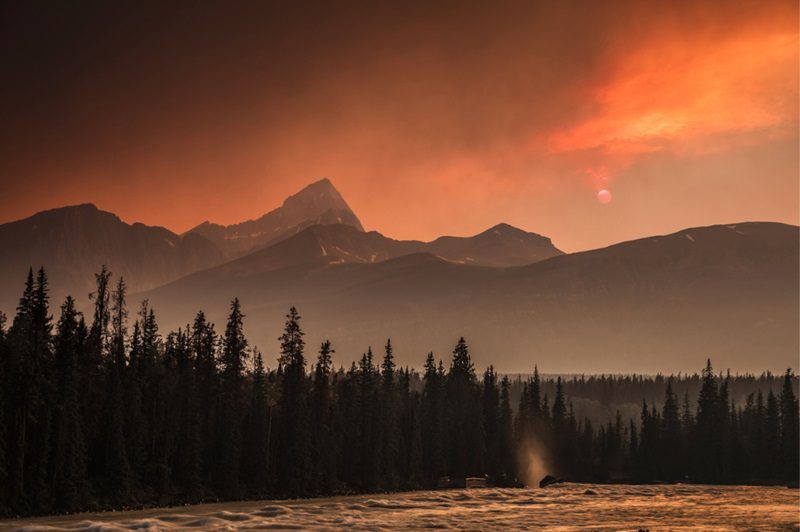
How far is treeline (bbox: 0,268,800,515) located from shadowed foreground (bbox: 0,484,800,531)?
9.59 metres

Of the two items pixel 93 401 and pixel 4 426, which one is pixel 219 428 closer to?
pixel 93 401

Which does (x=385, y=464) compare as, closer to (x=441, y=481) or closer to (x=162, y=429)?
(x=441, y=481)

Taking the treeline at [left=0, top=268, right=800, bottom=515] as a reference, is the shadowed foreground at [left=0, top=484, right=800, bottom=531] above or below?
below

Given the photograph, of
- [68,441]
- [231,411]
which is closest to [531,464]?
[231,411]

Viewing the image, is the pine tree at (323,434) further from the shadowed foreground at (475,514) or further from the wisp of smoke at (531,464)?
the wisp of smoke at (531,464)

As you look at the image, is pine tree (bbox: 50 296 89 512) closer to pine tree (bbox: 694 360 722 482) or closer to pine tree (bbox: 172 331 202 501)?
pine tree (bbox: 172 331 202 501)

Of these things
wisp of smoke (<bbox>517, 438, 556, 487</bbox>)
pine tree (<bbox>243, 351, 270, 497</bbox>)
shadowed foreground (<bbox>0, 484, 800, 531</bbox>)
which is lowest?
wisp of smoke (<bbox>517, 438, 556, 487</bbox>)

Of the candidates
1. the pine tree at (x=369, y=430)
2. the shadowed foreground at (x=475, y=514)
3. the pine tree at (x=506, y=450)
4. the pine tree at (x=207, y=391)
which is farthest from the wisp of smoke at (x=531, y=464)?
the pine tree at (x=207, y=391)

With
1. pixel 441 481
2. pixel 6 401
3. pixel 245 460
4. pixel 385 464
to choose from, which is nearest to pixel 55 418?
pixel 6 401

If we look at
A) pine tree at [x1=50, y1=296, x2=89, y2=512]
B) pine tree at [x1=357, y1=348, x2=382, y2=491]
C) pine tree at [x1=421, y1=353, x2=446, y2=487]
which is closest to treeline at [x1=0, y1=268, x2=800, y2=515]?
pine tree at [x1=50, y1=296, x2=89, y2=512]

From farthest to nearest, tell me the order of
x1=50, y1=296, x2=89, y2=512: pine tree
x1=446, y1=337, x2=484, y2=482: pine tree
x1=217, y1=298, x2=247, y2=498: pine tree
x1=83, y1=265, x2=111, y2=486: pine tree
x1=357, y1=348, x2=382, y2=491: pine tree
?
1. x1=446, y1=337, x2=484, y2=482: pine tree
2. x1=357, y1=348, x2=382, y2=491: pine tree
3. x1=217, y1=298, x2=247, y2=498: pine tree
4. x1=83, y1=265, x2=111, y2=486: pine tree
5. x1=50, y1=296, x2=89, y2=512: pine tree

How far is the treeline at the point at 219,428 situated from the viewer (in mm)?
102688

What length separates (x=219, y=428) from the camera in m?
132

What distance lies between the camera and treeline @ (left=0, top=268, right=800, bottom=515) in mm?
102688
